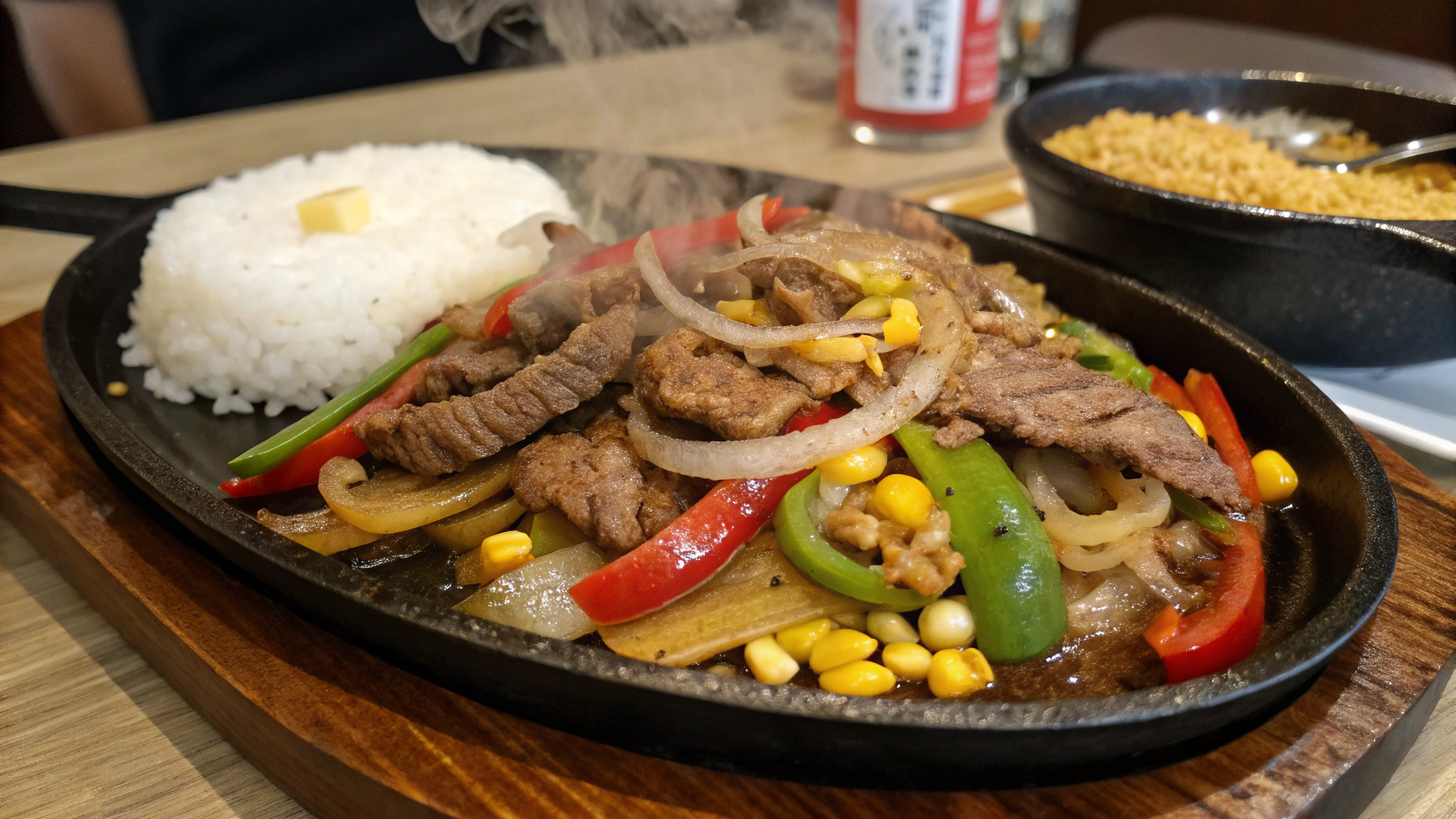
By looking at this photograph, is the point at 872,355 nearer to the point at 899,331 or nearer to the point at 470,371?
the point at 899,331

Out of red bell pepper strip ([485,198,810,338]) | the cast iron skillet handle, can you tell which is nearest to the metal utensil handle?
red bell pepper strip ([485,198,810,338])

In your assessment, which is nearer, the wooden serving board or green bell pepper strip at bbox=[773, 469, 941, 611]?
the wooden serving board

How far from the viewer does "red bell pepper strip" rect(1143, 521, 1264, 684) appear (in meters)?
1.60

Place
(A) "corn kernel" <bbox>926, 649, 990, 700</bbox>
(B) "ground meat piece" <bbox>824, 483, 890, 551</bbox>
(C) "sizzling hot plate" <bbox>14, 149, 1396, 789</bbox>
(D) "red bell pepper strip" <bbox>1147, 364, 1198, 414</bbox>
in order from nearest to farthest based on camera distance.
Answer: (C) "sizzling hot plate" <bbox>14, 149, 1396, 789</bbox>, (A) "corn kernel" <bbox>926, 649, 990, 700</bbox>, (B) "ground meat piece" <bbox>824, 483, 890, 551</bbox>, (D) "red bell pepper strip" <bbox>1147, 364, 1198, 414</bbox>

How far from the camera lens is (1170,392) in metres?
2.33

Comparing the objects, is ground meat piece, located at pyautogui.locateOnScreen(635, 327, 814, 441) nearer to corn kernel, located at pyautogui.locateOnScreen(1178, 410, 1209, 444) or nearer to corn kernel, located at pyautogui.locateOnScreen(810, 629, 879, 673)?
corn kernel, located at pyautogui.locateOnScreen(810, 629, 879, 673)

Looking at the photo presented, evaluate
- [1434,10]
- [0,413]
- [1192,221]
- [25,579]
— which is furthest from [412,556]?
[1434,10]

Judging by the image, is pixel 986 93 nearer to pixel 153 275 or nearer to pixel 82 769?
pixel 153 275

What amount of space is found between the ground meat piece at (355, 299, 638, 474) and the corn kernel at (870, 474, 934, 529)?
65cm


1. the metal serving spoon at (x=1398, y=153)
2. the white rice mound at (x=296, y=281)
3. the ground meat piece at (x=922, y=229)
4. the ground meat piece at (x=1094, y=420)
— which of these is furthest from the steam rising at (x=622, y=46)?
the metal serving spoon at (x=1398, y=153)

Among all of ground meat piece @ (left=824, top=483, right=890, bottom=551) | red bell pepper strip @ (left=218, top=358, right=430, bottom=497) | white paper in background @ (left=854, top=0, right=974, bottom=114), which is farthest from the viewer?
white paper in background @ (left=854, top=0, right=974, bottom=114)

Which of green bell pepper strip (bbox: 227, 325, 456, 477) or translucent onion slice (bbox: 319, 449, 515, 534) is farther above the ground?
green bell pepper strip (bbox: 227, 325, 456, 477)

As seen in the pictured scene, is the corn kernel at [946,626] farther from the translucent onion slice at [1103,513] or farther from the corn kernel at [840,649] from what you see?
the translucent onion slice at [1103,513]

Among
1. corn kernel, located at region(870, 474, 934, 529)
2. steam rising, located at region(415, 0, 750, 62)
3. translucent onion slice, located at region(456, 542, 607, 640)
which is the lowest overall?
translucent onion slice, located at region(456, 542, 607, 640)
